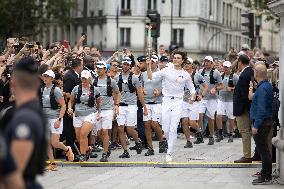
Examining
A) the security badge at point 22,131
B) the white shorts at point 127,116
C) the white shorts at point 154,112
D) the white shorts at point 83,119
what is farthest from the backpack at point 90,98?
the security badge at point 22,131

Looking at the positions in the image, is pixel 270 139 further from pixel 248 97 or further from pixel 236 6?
pixel 236 6

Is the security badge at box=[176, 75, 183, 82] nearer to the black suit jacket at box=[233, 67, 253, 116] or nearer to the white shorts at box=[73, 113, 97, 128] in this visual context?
the black suit jacket at box=[233, 67, 253, 116]

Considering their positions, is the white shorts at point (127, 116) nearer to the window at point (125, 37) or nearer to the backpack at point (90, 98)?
the backpack at point (90, 98)

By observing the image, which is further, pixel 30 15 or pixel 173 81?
pixel 30 15

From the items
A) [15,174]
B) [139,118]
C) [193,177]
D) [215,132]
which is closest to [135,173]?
[193,177]

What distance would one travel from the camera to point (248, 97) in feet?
53.5

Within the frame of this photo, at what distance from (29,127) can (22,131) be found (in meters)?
0.08

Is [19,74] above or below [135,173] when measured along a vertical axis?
above

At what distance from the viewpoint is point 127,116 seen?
18688 mm

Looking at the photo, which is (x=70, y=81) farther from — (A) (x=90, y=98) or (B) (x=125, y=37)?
(B) (x=125, y=37)

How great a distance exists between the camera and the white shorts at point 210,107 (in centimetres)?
2170

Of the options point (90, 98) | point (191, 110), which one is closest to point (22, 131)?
point (90, 98)

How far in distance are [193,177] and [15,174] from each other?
9044 millimetres

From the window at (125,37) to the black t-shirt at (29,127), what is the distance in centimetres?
9484
